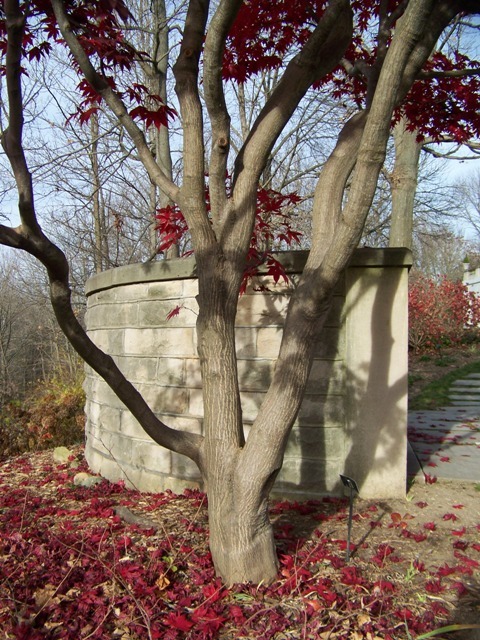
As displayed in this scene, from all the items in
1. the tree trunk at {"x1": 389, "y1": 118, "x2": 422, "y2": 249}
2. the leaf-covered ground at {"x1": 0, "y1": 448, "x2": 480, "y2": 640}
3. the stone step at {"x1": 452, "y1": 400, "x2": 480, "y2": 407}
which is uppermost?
the tree trunk at {"x1": 389, "y1": 118, "x2": 422, "y2": 249}

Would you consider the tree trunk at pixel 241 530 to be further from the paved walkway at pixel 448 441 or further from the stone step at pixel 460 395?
the stone step at pixel 460 395

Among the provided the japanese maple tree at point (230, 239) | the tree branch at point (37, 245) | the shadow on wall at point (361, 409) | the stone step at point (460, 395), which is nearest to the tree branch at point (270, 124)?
the japanese maple tree at point (230, 239)

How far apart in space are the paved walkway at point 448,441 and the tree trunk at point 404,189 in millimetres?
3819

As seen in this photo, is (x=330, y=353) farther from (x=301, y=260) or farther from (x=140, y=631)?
(x=140, y=631)

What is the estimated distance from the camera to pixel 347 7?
2.97 metres

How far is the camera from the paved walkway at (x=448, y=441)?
446 centimetres

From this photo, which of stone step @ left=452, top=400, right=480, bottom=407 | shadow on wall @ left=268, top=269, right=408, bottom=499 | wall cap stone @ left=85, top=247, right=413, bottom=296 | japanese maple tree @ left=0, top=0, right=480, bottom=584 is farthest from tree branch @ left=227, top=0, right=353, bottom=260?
stone step @ left=452, top=400, right=480, bottom=407

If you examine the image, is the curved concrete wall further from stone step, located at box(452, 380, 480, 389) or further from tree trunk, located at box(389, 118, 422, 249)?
tree trunk, located at box(389, 118, 422, 249)

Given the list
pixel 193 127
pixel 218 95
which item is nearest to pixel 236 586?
pixel 193 127

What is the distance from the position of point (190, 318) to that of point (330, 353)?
1126 millimetres

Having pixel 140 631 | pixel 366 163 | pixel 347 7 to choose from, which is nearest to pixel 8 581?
pixel 140 631

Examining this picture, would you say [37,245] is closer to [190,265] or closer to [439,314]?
[190,265]

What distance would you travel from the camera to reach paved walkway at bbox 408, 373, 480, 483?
14.6 feet

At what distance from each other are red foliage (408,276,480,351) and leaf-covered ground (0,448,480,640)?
9777 millimetres
